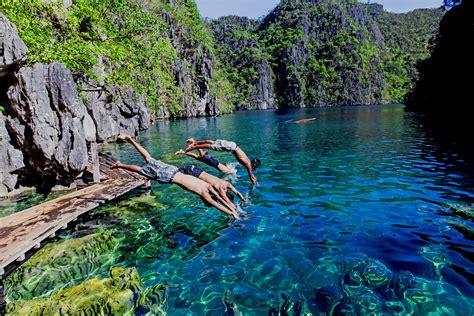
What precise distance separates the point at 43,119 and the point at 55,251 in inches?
233

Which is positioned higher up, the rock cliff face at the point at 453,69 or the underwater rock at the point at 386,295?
the rock cliff face at the point at 453,69

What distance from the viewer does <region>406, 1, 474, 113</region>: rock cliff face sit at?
42.5 metres

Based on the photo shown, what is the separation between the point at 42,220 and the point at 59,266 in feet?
5.80

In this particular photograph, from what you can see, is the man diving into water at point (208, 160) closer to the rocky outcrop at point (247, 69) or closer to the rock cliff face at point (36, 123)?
the rock cliff face at point (36, 123)

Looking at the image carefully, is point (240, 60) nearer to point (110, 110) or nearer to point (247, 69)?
point (247, 69)

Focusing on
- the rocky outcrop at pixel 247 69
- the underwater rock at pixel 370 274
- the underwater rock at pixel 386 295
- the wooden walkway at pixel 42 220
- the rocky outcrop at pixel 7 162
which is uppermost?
the rocky outcrop at pixel 247 69

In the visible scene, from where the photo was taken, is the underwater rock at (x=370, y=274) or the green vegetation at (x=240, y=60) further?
the green vegetation at (x=240, y=60)

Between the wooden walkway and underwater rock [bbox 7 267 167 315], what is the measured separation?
1178 millimetres

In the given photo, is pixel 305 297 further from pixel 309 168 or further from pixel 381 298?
pixel 309 168

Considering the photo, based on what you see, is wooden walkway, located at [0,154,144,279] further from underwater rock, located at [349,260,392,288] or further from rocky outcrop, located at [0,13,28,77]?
underwater rock, located at [349,260,392,288]

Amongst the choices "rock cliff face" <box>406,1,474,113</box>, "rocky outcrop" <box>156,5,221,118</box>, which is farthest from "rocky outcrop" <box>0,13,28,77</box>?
"rocky outcrop" <box>156,5,221,118</box>

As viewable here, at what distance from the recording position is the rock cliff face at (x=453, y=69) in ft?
139

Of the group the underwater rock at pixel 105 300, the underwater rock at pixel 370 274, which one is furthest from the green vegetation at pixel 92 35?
the underwater rock at pixel 370 274

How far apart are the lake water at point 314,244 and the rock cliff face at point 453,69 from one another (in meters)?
34.8
